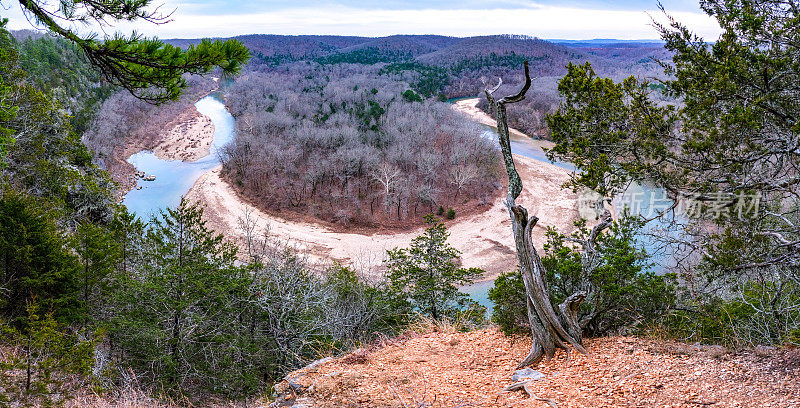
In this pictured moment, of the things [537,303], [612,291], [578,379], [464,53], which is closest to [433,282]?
[612,291]

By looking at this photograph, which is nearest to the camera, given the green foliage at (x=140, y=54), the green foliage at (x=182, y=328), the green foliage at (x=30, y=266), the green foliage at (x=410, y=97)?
the green foliage at (x=140, y=54)

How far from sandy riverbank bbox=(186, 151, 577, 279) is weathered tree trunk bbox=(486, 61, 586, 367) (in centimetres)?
2059

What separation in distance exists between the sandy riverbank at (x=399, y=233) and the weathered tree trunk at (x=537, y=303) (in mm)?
20588

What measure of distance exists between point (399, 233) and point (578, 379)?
28.5m

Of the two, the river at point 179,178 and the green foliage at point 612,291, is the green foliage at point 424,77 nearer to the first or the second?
the river at point 179,178

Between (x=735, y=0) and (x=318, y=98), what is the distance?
62882 millimetres

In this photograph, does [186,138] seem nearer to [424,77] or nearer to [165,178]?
[165,178]

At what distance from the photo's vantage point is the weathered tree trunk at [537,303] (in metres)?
7.55

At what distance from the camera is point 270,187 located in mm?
40750

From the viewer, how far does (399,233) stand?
3491 cm

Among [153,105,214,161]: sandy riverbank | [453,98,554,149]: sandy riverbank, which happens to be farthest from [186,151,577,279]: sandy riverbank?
[453,98,554,149]: sandy riverbank

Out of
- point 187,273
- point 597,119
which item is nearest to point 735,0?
point 597,119

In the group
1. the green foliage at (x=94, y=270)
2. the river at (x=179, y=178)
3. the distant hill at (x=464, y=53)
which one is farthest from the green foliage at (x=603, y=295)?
the distant hill at (x=464, y=53)

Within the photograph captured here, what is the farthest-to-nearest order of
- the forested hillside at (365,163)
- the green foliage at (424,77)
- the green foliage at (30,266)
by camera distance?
the green foliage at (424,77), the forested hillside at (365,163), the green foliage at (30,266)
